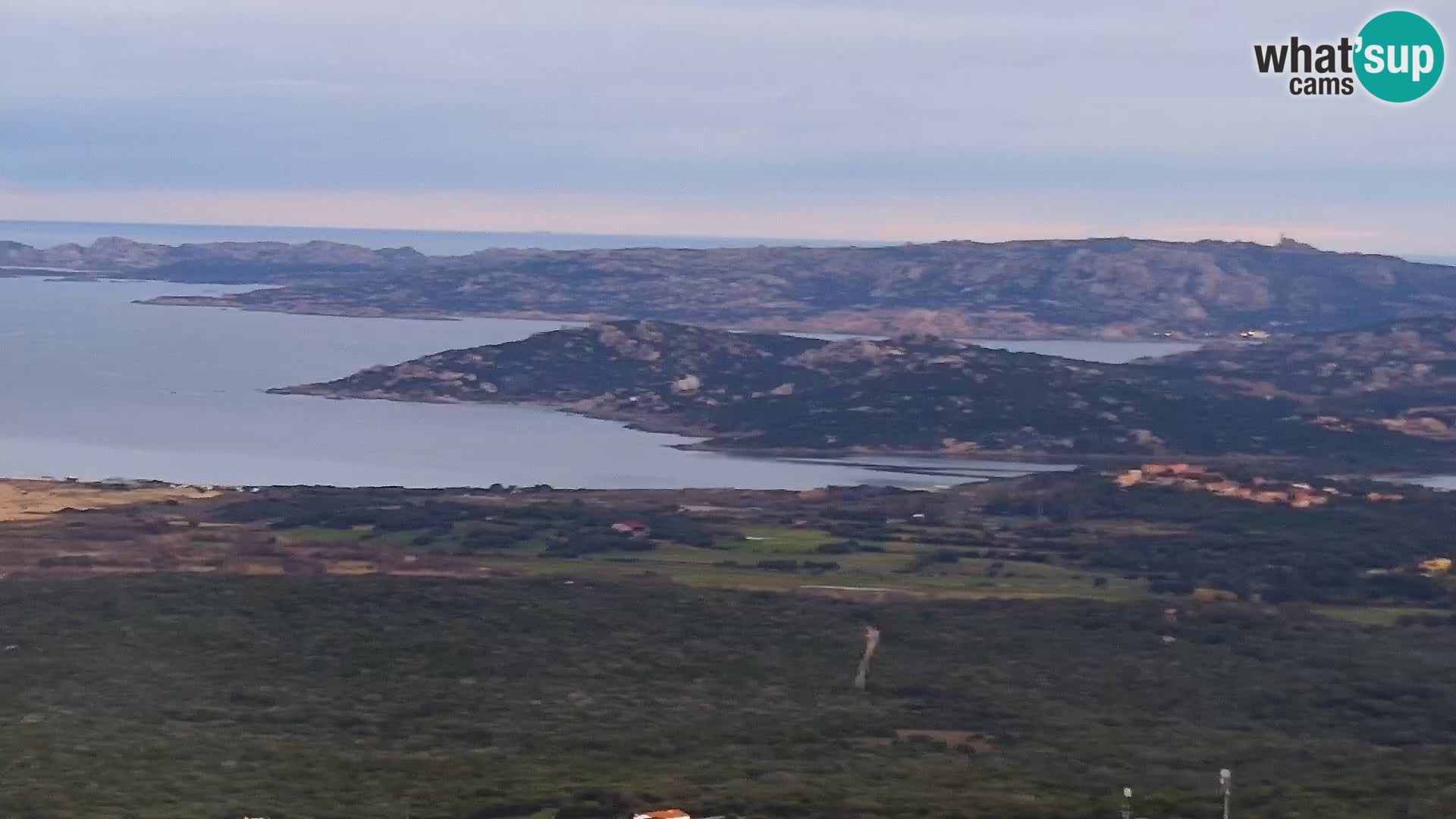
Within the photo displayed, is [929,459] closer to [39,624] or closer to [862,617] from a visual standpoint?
[862,617]

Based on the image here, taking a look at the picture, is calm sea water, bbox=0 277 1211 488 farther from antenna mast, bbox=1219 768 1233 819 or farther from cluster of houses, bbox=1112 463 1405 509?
antenna mast, bbox=1219 768 1233 819

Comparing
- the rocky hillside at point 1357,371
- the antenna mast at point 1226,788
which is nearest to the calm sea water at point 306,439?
the rocky hillside at point 1357,371

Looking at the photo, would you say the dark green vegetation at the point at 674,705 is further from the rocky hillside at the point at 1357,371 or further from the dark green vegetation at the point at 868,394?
the rocky hillside at the point at 1357,371

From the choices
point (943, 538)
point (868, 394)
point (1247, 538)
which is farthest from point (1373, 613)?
point (868, 394)

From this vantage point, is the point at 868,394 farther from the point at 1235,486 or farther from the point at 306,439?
the point at 1235,486

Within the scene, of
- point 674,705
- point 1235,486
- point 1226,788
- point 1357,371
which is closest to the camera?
point 1226,788

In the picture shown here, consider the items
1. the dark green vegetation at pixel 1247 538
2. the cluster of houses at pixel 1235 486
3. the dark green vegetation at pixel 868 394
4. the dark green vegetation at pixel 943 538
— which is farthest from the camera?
the dark green vegetation at pixel 868 394
